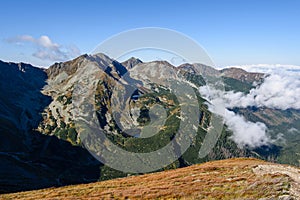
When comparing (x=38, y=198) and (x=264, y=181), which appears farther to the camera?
(x=38, y=198)

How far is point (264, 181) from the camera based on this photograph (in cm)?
3578

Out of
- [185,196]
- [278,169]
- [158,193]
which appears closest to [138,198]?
[158,193]

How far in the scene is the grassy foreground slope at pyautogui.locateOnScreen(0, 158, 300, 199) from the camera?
3338 centimetres

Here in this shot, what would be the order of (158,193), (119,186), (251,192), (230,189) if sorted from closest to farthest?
(251,192) → (230,189) → (158,193) → (119,186)

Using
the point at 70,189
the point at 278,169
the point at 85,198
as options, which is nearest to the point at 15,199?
the point at 70,189

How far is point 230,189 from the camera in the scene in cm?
3528

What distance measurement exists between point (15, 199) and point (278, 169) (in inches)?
1651

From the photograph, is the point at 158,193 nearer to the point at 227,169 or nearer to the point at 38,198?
the point at 227,169

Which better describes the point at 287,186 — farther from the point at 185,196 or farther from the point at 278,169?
the point at 185,196

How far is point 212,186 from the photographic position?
3738 centimetres

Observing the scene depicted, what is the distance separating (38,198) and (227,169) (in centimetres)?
3071

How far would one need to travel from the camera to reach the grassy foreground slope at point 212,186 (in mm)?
33375

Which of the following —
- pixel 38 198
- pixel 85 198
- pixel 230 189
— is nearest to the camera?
pixel 230 189

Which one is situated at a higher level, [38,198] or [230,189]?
[230,189]
